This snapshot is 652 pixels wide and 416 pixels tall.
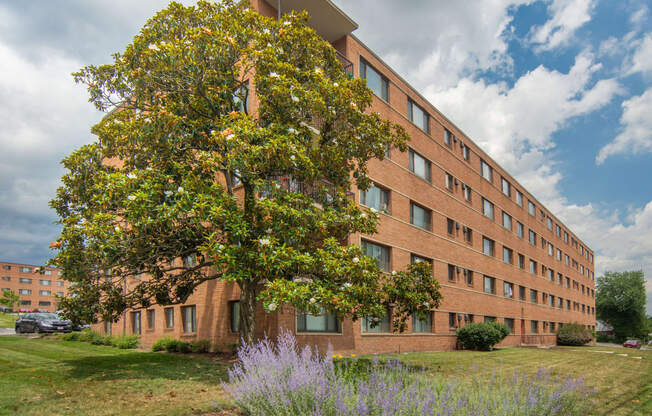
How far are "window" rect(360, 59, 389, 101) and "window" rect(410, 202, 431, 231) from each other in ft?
20.9

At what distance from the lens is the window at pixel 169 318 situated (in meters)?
23.7

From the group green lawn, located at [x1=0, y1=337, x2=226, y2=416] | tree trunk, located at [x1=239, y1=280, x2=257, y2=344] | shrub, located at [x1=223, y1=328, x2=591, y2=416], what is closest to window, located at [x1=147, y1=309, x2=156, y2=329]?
green lawn, located at [x1=0, y1=337, x2=226, y2=416]

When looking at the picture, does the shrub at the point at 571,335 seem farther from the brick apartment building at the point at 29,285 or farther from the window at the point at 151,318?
the brick apartment building at the point at 29,285

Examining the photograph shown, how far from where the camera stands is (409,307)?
14219 mm

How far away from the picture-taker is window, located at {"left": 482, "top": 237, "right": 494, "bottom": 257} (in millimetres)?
35850

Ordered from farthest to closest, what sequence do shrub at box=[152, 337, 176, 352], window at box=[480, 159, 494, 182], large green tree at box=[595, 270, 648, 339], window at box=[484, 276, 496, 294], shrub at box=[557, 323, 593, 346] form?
large green tree at box=[595, 270, 648, 339] → shrub at box=[557, 323, 593, 346] → window at box=[480, 159, 494, 182] → window at box=[484, 276, 496, 294] → shrub at box=[152, 337, 176, 352]

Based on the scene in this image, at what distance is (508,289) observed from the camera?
3975cm

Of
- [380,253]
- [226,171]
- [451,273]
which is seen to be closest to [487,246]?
[451,273]

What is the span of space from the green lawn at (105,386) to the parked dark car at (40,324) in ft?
58.7

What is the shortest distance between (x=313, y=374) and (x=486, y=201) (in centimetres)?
3424

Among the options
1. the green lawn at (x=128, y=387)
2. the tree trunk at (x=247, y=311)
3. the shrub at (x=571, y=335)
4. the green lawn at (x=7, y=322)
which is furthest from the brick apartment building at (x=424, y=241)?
the green lawn at (x=7, y=322)

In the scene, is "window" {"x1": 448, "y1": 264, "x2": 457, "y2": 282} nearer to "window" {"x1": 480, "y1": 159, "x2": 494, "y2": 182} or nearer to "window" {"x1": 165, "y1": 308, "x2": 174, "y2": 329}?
"window" {"x1": 480, "y1": 159, "x2": 494, "y2": 182}

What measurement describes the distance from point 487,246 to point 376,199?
1730 centimetres

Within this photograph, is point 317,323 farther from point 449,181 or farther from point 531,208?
point 531,208
